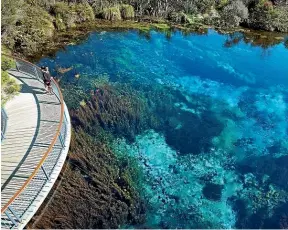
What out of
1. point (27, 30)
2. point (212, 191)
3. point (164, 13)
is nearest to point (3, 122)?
point (212, 191)

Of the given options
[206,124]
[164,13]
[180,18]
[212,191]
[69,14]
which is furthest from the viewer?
[164,13]

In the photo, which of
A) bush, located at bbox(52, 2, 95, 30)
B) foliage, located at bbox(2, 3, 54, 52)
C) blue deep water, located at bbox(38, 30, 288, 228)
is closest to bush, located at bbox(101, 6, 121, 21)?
bush, located at bbox(52, 2, 95, 30)

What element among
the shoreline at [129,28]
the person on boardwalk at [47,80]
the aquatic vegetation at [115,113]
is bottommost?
the aquatic vegetation at [115,113]

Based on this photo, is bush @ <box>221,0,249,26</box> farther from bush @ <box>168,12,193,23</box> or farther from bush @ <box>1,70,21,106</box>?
bush @ <box>1,70,21,106</box>

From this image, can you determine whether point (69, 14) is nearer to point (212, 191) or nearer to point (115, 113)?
point (115, 113)

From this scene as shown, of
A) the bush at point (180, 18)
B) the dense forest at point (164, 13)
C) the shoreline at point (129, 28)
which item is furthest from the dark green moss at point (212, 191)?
the bush at point (180, 18)

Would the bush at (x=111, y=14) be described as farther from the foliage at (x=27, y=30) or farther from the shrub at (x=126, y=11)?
the foliage at (x=27, y=30)

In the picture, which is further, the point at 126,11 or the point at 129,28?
the point at 126,11
